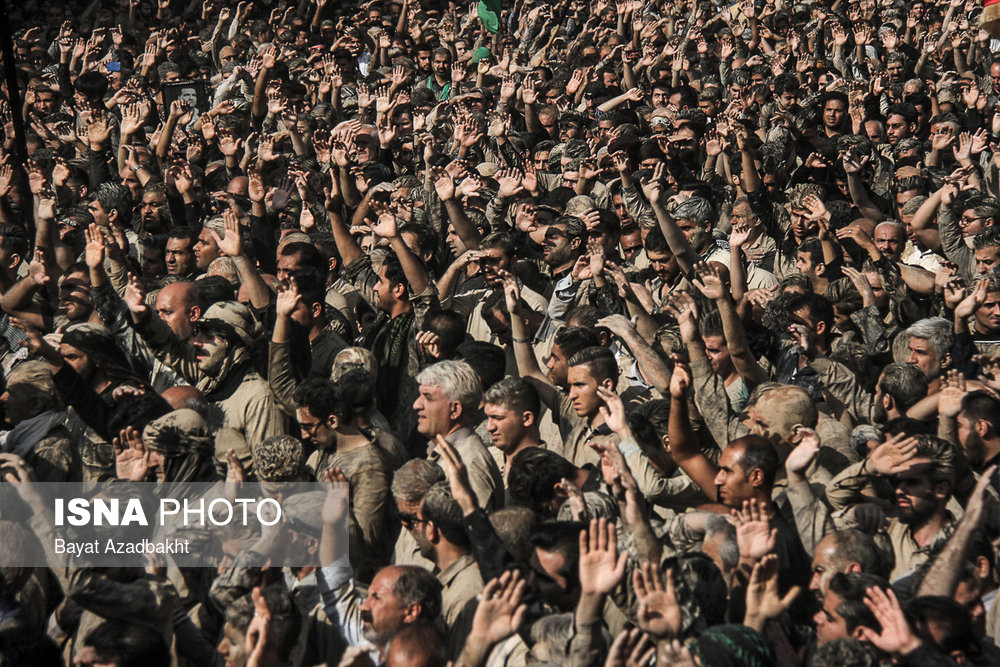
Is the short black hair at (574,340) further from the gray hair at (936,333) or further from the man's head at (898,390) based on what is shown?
the gray hair at (936,333)

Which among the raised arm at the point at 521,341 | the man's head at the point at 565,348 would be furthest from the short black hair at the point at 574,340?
the raised arm at the point at 521,341

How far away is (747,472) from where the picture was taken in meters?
5.55

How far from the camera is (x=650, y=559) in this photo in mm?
4949

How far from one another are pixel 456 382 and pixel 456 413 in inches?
6.5

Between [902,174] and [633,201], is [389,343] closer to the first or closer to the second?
[633,201]

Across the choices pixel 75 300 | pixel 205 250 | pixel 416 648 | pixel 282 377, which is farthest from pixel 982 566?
pixel 205 250

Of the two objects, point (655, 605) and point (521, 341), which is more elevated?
point (655, 605)

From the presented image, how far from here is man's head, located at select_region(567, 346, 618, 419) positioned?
6.57 metres

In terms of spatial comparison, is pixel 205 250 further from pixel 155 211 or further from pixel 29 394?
pixel 29 394

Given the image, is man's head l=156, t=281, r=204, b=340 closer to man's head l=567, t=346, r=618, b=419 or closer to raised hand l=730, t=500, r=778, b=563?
man's head l=567, t=346, r=618, b=419

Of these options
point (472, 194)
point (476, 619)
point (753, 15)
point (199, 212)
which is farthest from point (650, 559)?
point (753, 15)

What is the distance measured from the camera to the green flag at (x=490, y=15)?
18.0 metres

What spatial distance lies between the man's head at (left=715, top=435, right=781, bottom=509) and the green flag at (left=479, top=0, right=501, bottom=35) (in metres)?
13.2

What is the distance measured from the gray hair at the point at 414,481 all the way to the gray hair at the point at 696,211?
430cm
